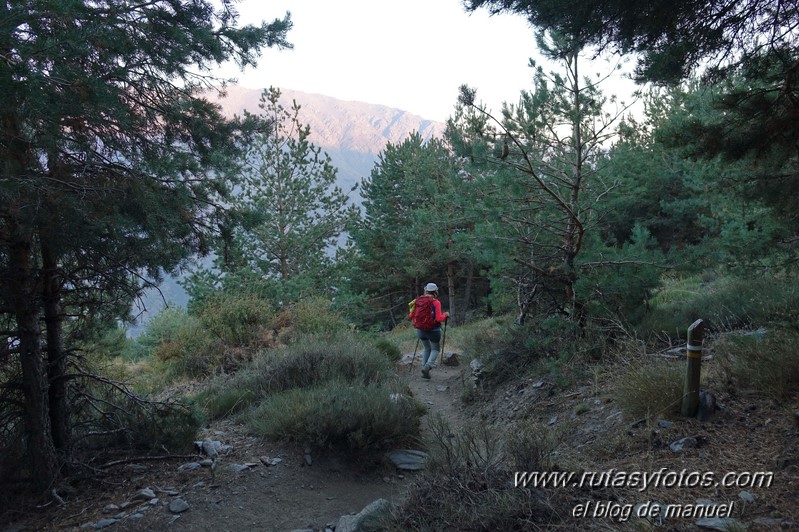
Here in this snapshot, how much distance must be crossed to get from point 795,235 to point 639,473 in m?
4.21

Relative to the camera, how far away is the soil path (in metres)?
4.86

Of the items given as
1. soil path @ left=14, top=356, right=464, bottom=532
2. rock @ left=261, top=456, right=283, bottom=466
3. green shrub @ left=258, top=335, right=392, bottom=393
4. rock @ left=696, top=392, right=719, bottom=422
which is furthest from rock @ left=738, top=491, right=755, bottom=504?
green shrub @ left=258, top=335, right=392, bottom=393

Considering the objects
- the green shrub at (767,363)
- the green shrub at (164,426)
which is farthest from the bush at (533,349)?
the green shrub at (164,426)

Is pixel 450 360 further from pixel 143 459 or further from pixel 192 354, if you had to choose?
pixel 143 459

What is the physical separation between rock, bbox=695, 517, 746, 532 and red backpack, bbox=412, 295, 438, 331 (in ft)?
26.9

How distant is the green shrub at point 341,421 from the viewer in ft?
20.6

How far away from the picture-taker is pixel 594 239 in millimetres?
8531

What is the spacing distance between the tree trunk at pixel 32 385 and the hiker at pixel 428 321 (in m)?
7.33

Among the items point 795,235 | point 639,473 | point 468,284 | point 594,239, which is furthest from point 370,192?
point 639,473

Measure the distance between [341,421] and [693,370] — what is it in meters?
3.54

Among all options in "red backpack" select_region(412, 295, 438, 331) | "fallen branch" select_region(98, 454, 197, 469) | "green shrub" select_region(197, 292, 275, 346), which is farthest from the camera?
"green shrub" select_region(197, 292, 275, 346)

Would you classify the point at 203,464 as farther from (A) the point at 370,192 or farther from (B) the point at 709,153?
(A) the point at 370,192

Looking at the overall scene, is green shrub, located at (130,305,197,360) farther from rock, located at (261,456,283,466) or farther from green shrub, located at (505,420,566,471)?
green shrub, located at (505,420,566,471)

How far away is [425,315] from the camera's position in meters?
11.5
